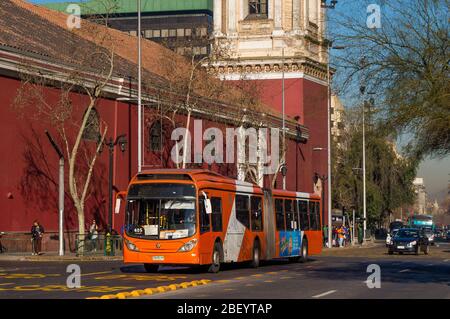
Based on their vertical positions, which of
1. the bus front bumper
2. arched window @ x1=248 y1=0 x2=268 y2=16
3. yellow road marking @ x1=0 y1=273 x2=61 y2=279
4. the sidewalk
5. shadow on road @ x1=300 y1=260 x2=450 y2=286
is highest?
arched window @ x1=248 y1=0 x2=268 y2=16

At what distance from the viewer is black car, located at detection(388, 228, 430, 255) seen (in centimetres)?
5481

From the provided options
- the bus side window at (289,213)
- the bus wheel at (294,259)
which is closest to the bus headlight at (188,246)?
the bus side window at (289,213)

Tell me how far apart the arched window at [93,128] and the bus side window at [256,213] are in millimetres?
17977

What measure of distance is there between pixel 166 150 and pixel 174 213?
31392mm

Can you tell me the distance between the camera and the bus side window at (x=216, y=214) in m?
33.0

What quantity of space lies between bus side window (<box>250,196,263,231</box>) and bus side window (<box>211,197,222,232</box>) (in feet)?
11.4

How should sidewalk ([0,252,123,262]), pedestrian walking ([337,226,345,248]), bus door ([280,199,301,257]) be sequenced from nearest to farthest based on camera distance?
bus door ([280,199,301,257]) → sidewalk ([0,252,123,262]) → pedestrian walking ([337,226,345,248])

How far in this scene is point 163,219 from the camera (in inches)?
1243

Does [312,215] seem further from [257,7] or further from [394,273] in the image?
[257,7]

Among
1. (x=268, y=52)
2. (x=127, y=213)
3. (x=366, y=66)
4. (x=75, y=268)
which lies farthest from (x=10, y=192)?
(x=268, y=52)

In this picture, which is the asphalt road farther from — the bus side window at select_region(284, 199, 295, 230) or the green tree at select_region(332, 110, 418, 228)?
the green tree at select_region(332, 110, 418, 228)

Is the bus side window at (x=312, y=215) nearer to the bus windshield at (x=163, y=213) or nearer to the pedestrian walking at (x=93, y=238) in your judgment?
the pedestrian walking at (x=93, y=238)

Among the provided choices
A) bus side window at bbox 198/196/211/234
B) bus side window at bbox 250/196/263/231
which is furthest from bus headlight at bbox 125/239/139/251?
bus side window at bbox 250/196/263/231
